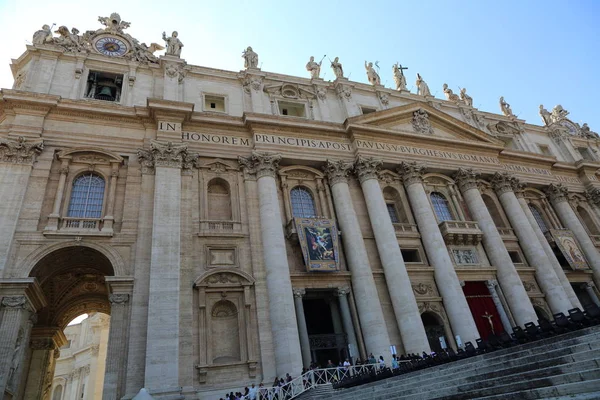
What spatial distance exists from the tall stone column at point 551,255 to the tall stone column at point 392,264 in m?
11.1

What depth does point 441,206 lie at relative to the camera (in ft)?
84.7

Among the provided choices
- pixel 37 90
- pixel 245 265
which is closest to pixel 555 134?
pixel 245 265

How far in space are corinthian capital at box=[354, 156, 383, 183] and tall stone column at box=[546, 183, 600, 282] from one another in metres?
15.6

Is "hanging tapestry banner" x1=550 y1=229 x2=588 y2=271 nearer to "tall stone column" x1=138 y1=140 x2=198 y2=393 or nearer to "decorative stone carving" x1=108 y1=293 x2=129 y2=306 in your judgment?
"tall stone column" x1=138 y1=140 x2=198 y2=393

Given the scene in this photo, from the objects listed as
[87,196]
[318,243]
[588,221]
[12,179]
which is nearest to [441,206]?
[318,243]

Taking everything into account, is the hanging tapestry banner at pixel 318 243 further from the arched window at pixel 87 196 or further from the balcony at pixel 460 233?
the arched window at pixel 87 196

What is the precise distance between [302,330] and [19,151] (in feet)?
49.8

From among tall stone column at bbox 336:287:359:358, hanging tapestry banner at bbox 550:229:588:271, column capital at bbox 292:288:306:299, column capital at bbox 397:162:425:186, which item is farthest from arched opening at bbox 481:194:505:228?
column capital at bbox 292:288:306:299

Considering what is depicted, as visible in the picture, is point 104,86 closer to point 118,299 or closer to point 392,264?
point 118,299

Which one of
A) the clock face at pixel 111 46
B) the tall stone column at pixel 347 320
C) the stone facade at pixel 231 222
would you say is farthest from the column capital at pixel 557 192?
the clock face at pixel 111 46

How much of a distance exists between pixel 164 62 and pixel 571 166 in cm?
3169

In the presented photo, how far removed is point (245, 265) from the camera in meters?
19.1

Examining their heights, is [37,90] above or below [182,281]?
above

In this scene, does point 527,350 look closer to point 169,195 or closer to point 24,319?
point 169,195
